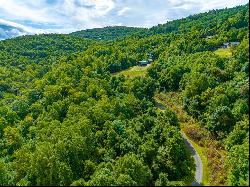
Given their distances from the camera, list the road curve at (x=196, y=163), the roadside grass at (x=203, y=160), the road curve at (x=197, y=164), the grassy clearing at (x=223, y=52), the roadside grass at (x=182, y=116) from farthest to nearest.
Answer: the grassy clearing at (x=223, y=52), the roadside grass at (x=182, y=116), the roadside grass at (x=203, y=160), the road curve at (x=196, y=163), the road curve at (x=197, y=164)

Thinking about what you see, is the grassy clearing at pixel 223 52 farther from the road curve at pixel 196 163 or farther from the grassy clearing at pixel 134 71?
the road curve at pixel 196 163

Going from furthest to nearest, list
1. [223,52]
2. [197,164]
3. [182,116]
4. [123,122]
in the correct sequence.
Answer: [223,52] → [182,116] → [123,122] → [197,164]

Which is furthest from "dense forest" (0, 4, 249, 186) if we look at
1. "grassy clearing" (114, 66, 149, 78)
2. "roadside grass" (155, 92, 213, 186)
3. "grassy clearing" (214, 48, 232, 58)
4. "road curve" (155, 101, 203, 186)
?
"grassy clearing" (114, 66, 149, 78)

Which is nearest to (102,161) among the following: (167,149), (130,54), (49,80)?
(167,149)

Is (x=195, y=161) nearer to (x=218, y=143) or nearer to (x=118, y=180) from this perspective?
(x=218, y=143)

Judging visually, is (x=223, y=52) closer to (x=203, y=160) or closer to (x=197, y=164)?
(x=203, y=160)

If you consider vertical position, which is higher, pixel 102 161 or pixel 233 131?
pixel 233 131

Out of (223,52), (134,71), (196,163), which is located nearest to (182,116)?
(196,163)

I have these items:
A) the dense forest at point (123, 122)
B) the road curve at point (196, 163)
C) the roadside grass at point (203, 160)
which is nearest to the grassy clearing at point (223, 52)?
the dense forest at point (123, 122)
